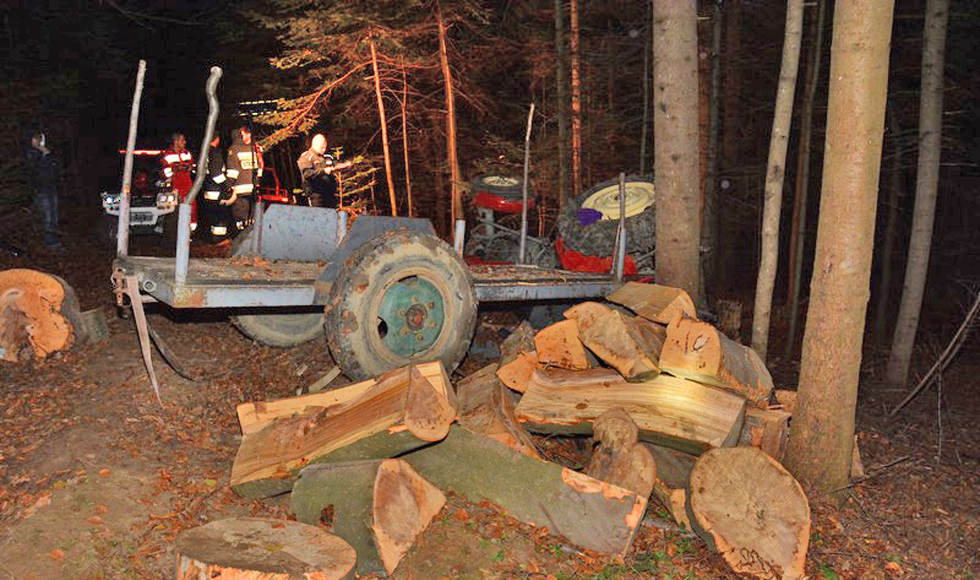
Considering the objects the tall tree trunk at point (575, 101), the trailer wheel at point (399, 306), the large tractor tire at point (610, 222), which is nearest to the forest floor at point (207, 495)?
the trailer wheel at point (399, 306)

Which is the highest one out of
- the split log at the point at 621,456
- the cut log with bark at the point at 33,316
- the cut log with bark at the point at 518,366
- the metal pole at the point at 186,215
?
the metal pole at the point at 186,215

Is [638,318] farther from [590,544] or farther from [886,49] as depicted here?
[886,49]

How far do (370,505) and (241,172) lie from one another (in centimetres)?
918

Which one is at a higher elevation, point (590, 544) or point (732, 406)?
point (732, 406)

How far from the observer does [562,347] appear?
5.71m

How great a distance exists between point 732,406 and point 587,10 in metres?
14.5

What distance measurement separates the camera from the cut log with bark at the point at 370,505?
411cm

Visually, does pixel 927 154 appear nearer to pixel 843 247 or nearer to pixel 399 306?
pixel 843 247

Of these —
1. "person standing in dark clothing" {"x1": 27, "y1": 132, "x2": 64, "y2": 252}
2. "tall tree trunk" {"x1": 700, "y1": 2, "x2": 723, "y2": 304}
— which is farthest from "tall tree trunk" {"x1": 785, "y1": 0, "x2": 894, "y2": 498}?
"person standing in dark clothing" {"x1": 27, "y1": 132, "x2": 64, "y2": 252}

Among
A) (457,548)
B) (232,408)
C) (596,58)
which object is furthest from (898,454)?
(596,58)

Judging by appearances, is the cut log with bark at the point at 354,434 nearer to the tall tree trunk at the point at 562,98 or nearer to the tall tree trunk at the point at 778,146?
the tall tree trunk at the point at 778,146

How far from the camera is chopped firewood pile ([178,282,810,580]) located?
14.1 feet

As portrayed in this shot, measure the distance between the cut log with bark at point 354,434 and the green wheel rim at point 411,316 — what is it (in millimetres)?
1029

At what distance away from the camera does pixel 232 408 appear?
19.6 feet
